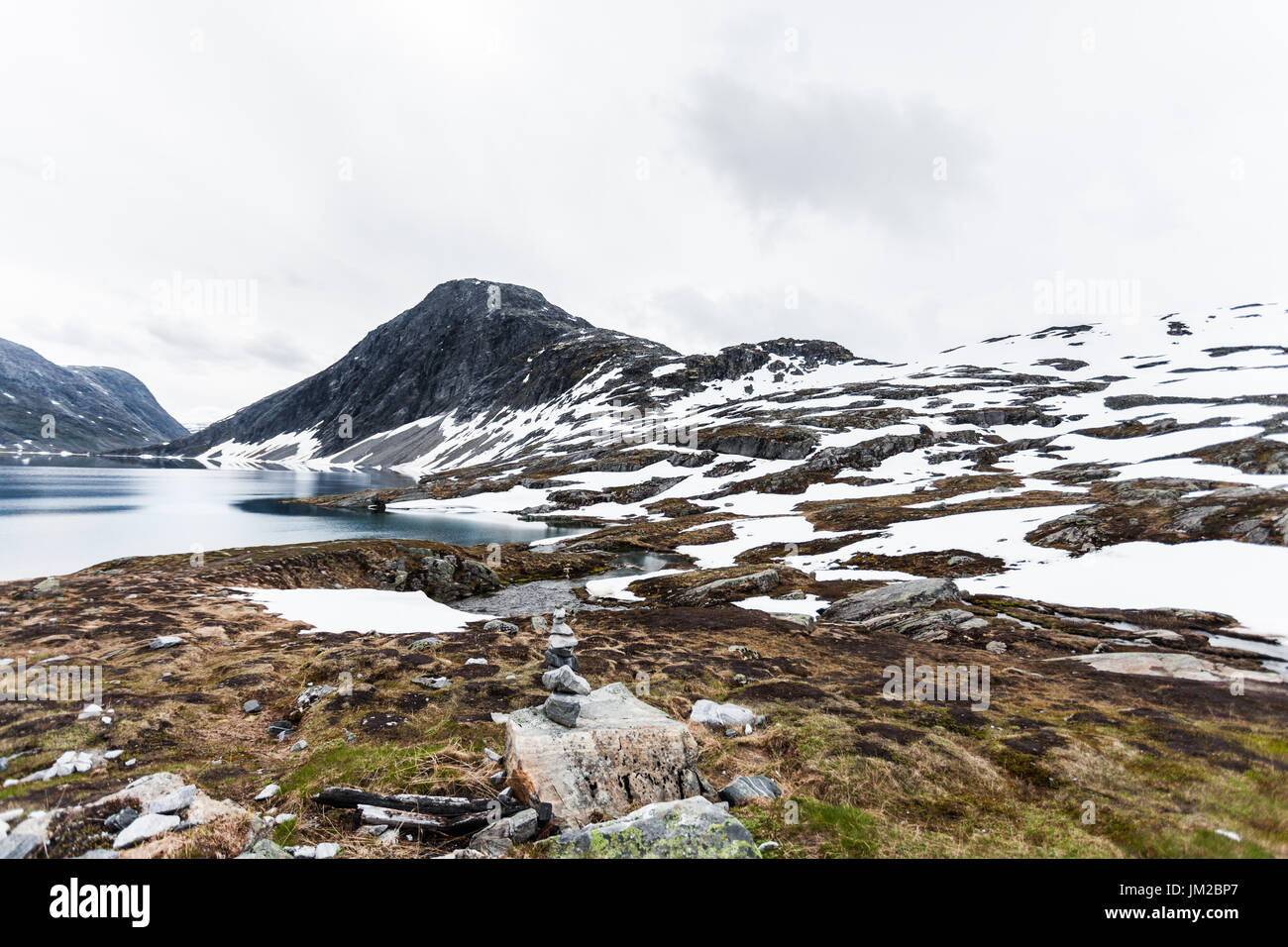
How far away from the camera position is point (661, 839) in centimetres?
666

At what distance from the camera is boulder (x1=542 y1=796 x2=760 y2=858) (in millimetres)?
6562

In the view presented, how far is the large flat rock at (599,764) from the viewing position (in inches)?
330

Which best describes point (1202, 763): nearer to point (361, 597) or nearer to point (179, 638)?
point (179, 638)

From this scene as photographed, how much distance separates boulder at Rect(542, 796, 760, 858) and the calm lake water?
59097mm

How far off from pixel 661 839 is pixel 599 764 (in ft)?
8.29

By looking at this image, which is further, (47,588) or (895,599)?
(895,599)

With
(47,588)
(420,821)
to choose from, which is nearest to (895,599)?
(420,821)

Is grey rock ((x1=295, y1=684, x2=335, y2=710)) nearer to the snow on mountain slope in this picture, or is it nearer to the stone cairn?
the stone cairn

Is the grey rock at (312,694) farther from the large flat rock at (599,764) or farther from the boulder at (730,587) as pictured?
the boulder at (730,587)

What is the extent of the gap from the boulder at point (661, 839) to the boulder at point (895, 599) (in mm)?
27485

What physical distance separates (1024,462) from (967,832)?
4232 inches

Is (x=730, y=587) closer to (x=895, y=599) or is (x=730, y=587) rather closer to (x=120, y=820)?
(x=895, y=599)

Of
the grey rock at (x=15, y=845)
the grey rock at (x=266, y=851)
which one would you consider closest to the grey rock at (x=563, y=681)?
the grey rock at (x=266, y=851)
